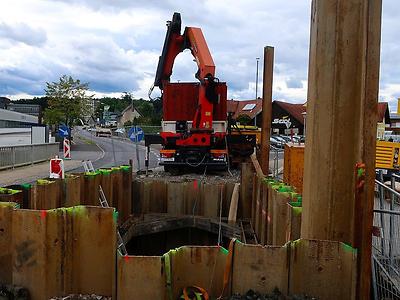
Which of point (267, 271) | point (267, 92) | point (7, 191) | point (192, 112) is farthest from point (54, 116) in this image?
point (267, 271)

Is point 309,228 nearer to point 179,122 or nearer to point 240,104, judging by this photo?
point 179,122

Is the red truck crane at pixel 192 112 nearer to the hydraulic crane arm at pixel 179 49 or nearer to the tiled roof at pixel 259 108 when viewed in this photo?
the hydraulic crane arm at pixel 179 49

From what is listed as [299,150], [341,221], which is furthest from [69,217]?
[299,150]

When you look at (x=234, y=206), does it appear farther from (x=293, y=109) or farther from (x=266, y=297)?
(x=293, y=109)

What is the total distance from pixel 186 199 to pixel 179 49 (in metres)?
7.53

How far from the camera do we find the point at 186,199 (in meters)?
9.97

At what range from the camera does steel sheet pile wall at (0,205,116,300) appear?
13.9 feet

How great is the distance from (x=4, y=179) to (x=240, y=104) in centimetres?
5629

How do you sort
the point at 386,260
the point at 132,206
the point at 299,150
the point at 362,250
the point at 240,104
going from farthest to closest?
1. the point at 240,104
2. the point at 299,150
3. the point at 132,206
4. the point at 386,260
5. the point at 362,250

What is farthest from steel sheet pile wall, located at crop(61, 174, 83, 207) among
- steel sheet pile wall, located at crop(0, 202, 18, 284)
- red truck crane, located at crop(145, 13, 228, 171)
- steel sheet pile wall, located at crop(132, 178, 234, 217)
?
red truck crane, located at crop(145, 13, 228, 171)

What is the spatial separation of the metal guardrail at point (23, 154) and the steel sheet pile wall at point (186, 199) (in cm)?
1205

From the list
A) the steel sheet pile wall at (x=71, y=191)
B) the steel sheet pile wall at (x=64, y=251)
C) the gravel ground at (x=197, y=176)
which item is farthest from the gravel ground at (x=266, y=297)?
the gravel ground at (x=197, y=176)

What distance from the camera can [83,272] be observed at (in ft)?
14.4

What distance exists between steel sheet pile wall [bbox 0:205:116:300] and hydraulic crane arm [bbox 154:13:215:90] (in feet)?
34.4
